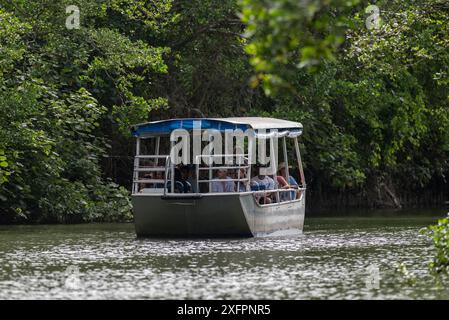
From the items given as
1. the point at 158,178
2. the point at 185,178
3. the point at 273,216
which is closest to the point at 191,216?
the point at 185,178

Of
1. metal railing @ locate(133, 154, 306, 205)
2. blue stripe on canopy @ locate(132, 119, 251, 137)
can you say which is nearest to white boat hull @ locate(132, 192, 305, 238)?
metal railing @ locate(133, 154, 306, 205)

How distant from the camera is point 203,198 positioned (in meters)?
24.5

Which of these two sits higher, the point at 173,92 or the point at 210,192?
the point at 173,92

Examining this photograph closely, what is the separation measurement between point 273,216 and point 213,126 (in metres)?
2.41

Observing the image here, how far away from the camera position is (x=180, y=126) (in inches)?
1003

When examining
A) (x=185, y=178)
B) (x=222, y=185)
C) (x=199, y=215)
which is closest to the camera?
(x=199, y=215)

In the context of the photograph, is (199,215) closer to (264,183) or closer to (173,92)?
(264,183)

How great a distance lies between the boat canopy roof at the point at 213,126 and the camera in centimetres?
2516

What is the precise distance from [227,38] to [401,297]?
69.4 feet

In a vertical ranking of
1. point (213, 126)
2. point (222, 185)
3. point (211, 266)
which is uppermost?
point (213, 126)

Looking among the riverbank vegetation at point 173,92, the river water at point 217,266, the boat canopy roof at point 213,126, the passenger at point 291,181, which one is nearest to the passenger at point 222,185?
the boat canopy roof at point 213,126

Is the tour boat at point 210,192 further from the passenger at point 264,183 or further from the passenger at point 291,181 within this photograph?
the passenger at point 291,181

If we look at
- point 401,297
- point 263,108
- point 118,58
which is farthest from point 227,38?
point 401,297
